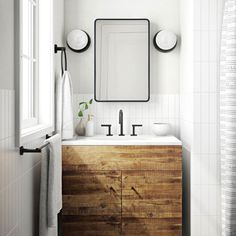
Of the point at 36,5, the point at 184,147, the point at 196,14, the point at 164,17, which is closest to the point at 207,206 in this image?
the point at 184,147

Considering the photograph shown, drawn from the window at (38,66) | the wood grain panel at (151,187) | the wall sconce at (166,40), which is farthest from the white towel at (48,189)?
the wall sconce at (166,40)

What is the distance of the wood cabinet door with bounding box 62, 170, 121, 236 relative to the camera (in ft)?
11.0

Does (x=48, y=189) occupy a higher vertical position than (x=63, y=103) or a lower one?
lower

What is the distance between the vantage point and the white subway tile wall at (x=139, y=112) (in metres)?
3.98

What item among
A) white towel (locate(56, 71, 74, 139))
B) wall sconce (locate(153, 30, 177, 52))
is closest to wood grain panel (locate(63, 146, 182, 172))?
white towel (locate(56, 71, 74, 139))

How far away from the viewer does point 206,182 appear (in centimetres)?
335

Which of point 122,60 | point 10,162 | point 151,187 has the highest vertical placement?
point 122,60

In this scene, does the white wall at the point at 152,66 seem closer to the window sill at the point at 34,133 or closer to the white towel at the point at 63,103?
the white towel at the point at 63,103

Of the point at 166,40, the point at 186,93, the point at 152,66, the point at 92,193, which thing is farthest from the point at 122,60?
the point at 92,193

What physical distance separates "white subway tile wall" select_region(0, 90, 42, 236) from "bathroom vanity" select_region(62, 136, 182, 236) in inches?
29.7

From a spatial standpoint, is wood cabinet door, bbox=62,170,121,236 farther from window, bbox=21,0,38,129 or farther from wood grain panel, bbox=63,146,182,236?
window, bbox=21,0,38,129

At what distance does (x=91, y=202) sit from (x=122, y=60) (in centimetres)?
134

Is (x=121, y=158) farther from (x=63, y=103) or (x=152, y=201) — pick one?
(x=63, y=103)

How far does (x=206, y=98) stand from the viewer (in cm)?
333
